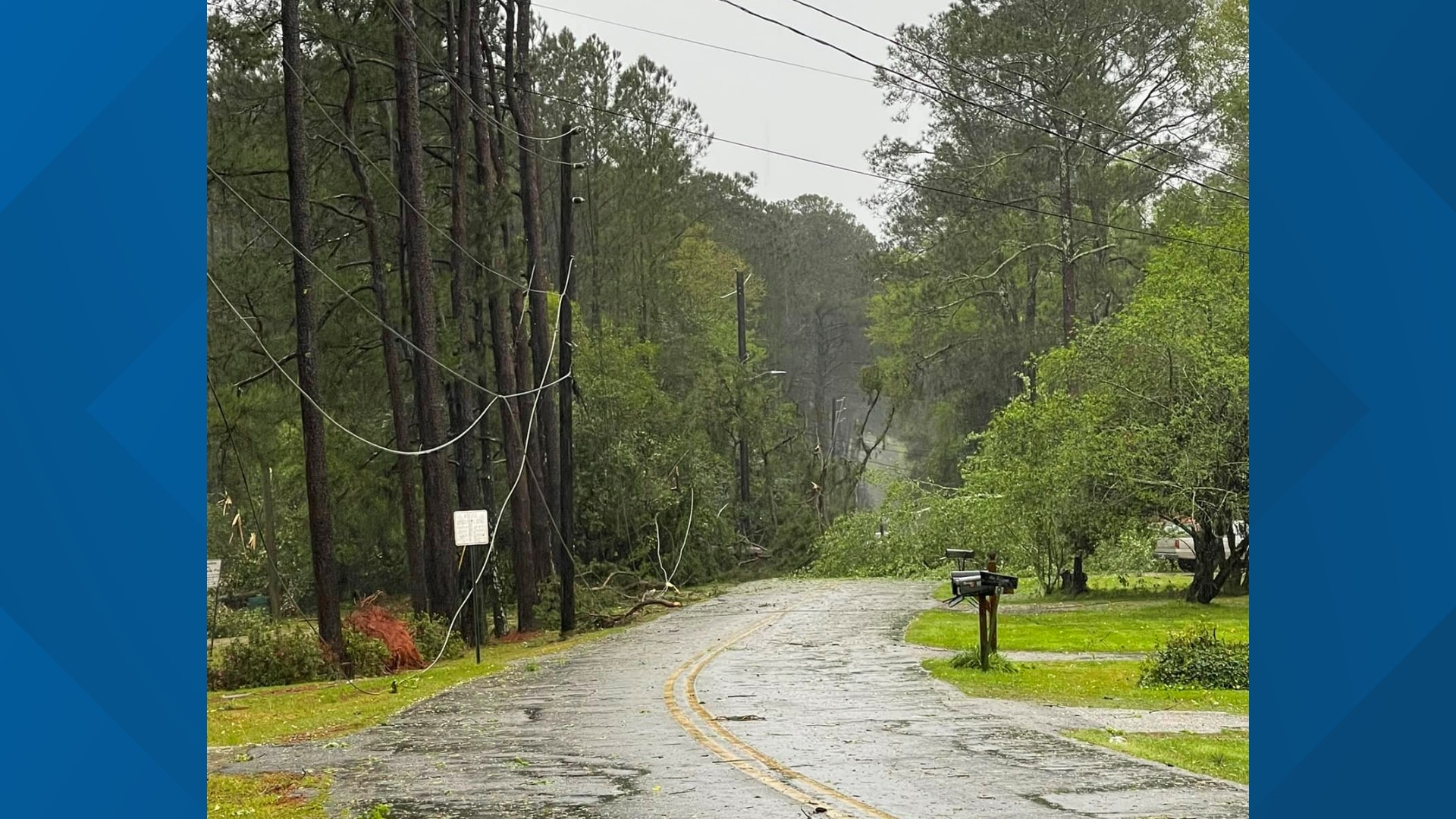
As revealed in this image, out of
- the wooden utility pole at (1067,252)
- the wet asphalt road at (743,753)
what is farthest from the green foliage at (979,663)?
the wooden utility pole at (1067,252)

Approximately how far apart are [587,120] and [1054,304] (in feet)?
58.2

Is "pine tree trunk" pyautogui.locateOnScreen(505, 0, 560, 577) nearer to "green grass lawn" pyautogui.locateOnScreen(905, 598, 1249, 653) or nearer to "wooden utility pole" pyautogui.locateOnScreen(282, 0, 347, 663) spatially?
"green grass lawn" pyautogui.locateOnScreen(905, 598, 1249, 653)

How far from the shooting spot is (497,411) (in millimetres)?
42344

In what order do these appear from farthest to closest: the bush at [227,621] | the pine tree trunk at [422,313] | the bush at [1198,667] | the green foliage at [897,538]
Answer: the green foliage at [897,538], the bush at [227,621], the pine tree trunk at [422,313], the bush at [1198,667]

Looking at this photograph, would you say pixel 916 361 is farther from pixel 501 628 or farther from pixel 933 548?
pixel 501 628

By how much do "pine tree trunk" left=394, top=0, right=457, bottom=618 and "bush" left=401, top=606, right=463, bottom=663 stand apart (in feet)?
1.05

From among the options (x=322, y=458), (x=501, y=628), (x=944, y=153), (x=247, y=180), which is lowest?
(x=501, y=628)

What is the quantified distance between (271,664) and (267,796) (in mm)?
12688

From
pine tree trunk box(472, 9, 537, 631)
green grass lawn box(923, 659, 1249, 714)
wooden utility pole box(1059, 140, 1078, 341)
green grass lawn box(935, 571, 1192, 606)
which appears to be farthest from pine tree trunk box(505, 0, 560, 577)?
wooden utility pole box(1059, 140, 1078, 341)

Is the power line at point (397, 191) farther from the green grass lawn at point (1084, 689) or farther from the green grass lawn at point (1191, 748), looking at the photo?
the green grass lawn at point (1191, 748)

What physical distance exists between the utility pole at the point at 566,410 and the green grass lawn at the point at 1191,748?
18899mm

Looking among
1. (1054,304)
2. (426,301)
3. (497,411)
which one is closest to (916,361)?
(1054,304)

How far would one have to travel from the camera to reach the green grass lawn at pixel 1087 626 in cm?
2634

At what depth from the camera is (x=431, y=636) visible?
29016mm
